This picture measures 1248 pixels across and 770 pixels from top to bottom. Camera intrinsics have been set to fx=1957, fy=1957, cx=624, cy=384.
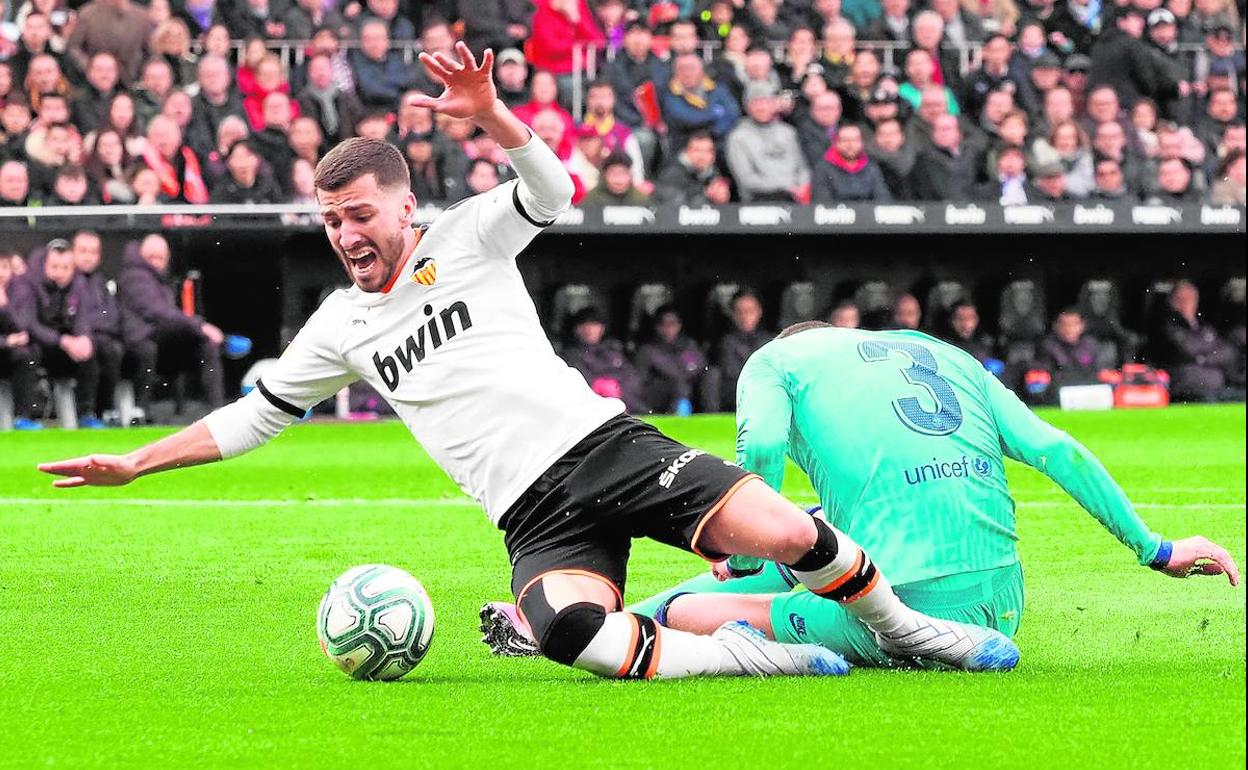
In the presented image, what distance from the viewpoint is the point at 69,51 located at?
59.3ft

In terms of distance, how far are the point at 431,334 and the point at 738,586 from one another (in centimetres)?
130

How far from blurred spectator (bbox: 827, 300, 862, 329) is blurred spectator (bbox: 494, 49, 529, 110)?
368 cm

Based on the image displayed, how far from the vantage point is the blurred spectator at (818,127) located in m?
19.2

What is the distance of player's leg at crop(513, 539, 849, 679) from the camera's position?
17.0 feet

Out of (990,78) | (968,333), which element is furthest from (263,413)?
(990,78)

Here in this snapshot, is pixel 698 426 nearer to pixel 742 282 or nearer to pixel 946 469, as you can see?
pixel 742 282

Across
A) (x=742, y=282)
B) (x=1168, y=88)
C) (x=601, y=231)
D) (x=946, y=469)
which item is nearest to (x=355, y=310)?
(x=946, y=469)

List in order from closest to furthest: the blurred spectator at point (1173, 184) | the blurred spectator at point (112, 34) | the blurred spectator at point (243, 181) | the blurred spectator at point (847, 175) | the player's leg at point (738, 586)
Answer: the player's leg at point (738, 586)
the blurred spectator at point (243, 181)
the blurred spectator at point (112, 34)
the blurred spectator at point (847, 175)
the blurred spectator at point (1173, 184)

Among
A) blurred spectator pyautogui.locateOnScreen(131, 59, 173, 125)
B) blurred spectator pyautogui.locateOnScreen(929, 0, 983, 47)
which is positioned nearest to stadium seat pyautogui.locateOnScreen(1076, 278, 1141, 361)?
blurred spectator pyautogui.locateOnScreen(929, 0, 983, 47)

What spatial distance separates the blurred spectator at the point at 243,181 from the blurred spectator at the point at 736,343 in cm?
455

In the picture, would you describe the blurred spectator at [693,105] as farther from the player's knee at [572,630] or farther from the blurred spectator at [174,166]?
the player's knee at [572,630]

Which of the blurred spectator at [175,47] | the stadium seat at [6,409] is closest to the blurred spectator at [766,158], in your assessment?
the blurred spectator at [175,47]

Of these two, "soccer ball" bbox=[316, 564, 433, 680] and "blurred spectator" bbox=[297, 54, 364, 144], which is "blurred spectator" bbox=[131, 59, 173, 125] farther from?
"soccer ball" bbox=[316, 564, 433, 680]

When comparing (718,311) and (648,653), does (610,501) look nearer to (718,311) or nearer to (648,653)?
(648,653)
